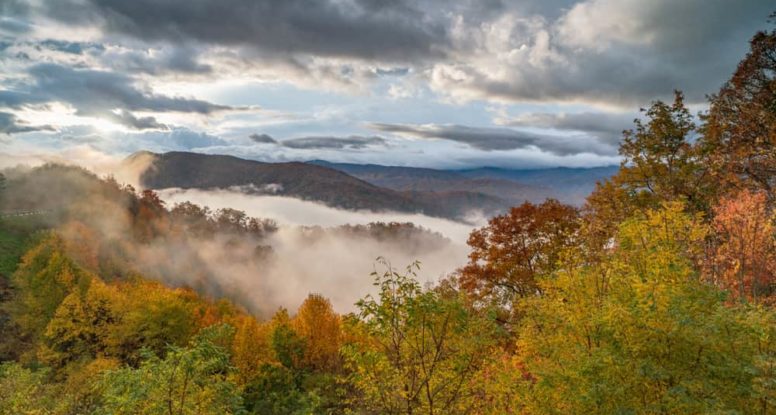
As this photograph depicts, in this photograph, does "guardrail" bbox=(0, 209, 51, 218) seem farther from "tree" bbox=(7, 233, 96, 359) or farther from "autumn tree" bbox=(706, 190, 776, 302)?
"autumn tree" bbox=(706, 190, 776, 302)

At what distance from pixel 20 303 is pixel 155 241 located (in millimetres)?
91140

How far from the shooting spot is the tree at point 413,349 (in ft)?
42.9

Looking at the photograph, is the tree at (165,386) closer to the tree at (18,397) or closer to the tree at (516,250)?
the tree at (18,397)

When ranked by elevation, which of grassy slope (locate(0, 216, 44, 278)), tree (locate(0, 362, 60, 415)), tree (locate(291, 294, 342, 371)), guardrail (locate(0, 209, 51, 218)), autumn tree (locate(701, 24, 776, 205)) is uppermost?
autumn tree (locate(701, 24, 776, 205))

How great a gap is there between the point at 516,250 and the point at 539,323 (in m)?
15.8

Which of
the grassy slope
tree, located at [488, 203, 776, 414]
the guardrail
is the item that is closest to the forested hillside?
tree, located at [488, 203, 776, 414]

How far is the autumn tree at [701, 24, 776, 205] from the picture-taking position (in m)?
28.5

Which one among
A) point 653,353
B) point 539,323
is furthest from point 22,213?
point 653,353

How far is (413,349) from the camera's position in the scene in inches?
540

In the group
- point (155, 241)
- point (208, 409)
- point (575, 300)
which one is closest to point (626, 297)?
point (575, 300)

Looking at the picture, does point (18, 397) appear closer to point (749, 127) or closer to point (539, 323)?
point (539, 323)

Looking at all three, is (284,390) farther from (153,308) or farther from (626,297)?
(626,297)

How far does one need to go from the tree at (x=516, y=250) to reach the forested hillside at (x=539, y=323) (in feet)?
0.50

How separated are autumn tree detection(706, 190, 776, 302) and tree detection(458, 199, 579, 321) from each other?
8.30m
